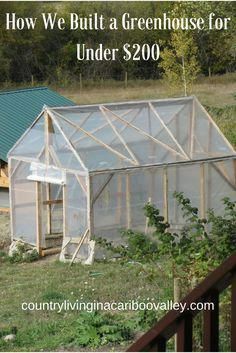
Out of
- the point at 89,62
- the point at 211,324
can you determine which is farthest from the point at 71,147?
the point at 211,324

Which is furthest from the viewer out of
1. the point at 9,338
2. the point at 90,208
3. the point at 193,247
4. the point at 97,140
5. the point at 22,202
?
the point at 22,202

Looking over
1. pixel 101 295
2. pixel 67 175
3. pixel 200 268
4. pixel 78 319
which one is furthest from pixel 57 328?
pixel 67 175

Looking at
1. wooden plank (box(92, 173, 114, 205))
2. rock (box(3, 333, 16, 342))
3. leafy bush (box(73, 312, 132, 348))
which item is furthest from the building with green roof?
leafy bush (box(73, 312, 132, 348))

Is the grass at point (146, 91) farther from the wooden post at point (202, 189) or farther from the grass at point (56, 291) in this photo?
the wooden post at point (202, 189)

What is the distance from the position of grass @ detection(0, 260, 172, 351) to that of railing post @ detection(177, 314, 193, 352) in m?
4.66

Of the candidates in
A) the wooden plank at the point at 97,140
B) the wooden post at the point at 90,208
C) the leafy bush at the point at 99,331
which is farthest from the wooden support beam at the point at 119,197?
the leafy bush at the point at 99,331

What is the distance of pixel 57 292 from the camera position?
9.84 metres

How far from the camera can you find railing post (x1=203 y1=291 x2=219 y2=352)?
8.01ft

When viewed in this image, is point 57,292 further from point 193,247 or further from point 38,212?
point 193,247

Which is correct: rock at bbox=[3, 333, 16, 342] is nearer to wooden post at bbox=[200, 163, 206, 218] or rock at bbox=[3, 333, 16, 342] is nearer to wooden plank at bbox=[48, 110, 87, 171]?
wooden plank at bbox=[48, 110, 87, 171]

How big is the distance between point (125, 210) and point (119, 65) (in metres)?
6.71

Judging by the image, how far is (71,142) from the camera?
12625mm

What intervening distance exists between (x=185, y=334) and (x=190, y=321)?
0.04 m

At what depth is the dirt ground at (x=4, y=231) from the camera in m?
13.8
